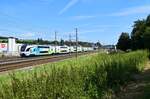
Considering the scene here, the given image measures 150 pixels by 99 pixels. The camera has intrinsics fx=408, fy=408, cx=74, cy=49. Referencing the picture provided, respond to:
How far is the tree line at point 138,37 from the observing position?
6045 centimetres

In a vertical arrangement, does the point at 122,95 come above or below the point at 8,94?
below

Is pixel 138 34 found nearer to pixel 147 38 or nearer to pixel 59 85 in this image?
pixel 147 38

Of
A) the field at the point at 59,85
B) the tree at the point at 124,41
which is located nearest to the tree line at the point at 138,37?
the tree at the point at 124,41

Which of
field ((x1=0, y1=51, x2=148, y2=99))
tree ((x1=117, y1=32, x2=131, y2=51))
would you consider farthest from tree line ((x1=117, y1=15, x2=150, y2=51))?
field ((x1=0, y1=51, x2=148, y2=99))

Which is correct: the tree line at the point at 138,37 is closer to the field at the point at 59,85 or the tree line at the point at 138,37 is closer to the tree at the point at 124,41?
the tree at the point at 124,41

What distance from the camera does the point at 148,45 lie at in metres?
60.8

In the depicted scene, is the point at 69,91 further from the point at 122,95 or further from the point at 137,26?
the point at 137,26

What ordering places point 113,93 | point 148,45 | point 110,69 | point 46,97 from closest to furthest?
point 46,97, point 113,93, point 110,69, point 148,45

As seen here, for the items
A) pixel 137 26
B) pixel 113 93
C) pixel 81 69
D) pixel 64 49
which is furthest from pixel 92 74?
pixel 64 49

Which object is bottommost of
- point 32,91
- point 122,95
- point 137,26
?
point 122,95

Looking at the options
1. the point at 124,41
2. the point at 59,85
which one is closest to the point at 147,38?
the point at 124,41

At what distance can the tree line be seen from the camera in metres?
60.4

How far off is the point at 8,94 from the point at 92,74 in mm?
6986

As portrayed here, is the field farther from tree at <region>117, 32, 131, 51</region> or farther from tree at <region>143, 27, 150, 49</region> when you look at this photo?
tree at <region>117, 32, 131, 51</region>
